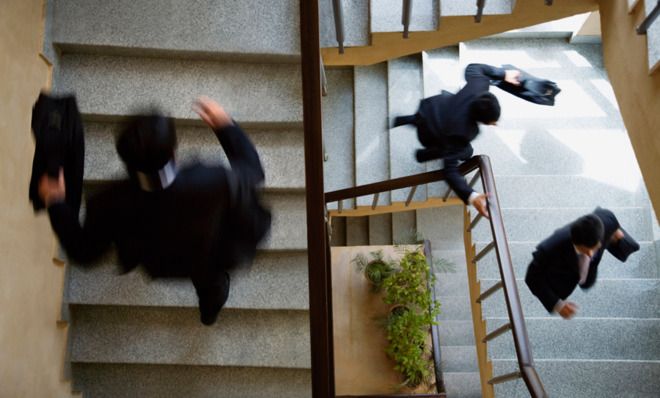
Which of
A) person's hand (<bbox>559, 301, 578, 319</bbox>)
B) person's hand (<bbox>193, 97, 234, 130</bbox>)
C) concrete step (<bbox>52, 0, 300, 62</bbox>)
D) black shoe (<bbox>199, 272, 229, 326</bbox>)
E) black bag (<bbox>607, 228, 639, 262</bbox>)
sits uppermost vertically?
concrete step (<bbox>52, 0, 300, 62</bbox>)

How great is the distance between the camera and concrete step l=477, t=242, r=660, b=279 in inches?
173

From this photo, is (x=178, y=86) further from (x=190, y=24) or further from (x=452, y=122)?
(x=452, y=122)

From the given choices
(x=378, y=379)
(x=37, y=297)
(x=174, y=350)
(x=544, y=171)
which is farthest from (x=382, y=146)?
(x=37, y=297)

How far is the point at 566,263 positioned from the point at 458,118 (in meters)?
1.00

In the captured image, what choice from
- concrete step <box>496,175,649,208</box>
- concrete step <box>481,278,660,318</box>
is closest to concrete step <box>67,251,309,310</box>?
concrete step <box>481,278,660,318</box>

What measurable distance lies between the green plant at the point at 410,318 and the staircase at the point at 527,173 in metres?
0.42

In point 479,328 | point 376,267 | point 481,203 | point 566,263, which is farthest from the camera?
point 376,267

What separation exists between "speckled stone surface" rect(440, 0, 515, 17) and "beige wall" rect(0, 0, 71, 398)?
6.83 feet

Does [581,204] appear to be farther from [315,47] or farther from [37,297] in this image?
[37,297]

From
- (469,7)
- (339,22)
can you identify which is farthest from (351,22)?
(469,7)

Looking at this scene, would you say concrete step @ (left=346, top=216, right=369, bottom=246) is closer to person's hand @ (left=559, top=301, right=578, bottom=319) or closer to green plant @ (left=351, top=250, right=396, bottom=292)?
green plant @ (left=351, top=250, right=396, bottom=292)

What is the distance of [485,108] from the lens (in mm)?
3543

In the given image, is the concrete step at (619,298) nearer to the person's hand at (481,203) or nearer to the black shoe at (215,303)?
the person's hand at (481,203)

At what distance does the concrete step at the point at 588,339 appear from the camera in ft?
12.9
